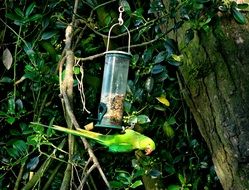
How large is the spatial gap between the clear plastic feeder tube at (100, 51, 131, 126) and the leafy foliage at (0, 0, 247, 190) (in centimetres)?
19

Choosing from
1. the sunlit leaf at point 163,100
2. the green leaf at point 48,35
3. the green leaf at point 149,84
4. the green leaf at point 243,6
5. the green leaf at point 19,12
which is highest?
the green leaf at point 243,6

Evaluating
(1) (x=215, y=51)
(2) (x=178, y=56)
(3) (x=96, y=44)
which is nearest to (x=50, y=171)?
(3) (x=96, y=44)

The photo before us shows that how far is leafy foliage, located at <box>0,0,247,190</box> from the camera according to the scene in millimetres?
1911

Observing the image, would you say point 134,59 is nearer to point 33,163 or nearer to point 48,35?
point 48,35

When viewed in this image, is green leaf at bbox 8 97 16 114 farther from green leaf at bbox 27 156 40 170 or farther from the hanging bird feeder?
the hanging bird feeder

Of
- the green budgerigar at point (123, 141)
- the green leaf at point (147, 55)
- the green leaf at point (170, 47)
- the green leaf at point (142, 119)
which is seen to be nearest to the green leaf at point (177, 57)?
the green leaf at point (170, 47)

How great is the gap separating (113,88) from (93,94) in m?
0.43

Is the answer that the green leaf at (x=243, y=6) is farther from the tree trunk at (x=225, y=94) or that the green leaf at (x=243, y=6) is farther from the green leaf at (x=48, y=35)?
the green leaf at (x=48, y=35)

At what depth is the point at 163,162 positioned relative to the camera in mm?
2086

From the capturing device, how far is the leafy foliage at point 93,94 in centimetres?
191

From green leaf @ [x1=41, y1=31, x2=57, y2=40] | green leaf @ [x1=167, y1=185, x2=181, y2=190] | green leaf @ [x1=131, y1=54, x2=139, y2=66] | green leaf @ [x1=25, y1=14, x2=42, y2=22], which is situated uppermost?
green leaf @ [x1=25, y1=14, x2=42, y2=22]

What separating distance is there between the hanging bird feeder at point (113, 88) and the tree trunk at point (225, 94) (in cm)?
26

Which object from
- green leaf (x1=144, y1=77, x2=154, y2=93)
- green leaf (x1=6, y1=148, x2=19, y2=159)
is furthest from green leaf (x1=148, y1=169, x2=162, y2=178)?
green leaf (x1=6, y1=148, x2=19, y2=159)

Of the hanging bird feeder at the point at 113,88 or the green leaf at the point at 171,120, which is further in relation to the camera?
the green leaf at the point at 171,120
